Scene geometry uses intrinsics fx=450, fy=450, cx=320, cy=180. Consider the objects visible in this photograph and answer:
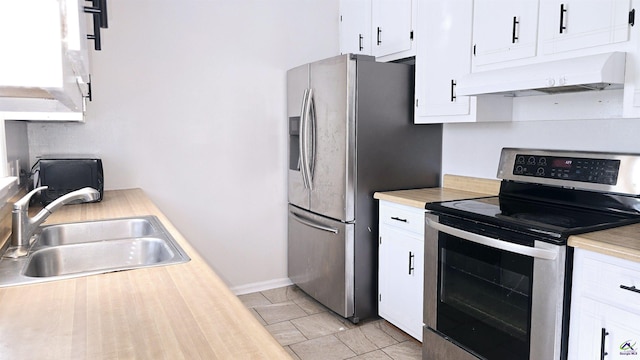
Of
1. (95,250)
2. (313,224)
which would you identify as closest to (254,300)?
(313,224)

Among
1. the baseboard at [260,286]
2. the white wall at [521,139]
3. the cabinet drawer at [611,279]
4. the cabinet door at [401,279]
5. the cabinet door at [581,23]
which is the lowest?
the baseboard at [260,286]

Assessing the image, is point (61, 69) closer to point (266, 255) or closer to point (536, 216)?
point (536, 216)

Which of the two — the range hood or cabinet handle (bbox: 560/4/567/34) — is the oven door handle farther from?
cabinet handle (bbox: 560/4/567/34)

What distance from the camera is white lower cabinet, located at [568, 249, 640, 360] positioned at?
4.97ft

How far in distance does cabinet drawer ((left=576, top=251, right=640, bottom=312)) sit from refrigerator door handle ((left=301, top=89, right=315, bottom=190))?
1845mm

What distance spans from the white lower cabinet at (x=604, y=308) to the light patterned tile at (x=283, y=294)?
2120mm

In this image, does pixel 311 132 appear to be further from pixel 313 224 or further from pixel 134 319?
pixel 134 319

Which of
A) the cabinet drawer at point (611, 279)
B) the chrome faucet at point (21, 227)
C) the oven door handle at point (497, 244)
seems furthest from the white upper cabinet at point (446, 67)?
the chrome faucet at point (21, 227)

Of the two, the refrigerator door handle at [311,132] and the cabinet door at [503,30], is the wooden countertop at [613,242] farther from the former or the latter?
the refrigerator door handle at [311,132]

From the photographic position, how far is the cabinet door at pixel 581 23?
1.79m

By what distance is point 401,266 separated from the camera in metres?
2.68

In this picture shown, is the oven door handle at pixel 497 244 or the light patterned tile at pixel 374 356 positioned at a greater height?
the oven door handle at pixel 497 244

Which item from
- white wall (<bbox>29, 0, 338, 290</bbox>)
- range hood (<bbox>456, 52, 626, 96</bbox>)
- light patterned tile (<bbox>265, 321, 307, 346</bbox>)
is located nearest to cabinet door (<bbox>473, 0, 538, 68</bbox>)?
range hood (<bbox>456, 52, 626, 96</bbox>)

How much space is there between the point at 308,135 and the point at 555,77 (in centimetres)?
A: 165
